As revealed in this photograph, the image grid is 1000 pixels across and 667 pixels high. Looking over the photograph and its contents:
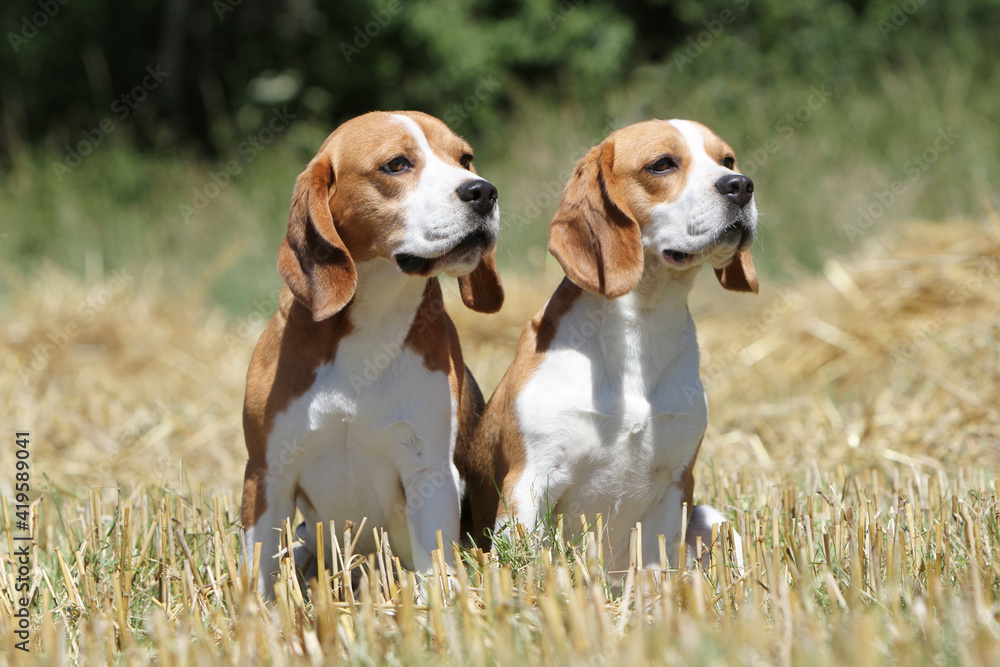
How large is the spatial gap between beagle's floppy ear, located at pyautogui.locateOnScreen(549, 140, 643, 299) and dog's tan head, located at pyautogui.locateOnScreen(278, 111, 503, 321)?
0.28 m

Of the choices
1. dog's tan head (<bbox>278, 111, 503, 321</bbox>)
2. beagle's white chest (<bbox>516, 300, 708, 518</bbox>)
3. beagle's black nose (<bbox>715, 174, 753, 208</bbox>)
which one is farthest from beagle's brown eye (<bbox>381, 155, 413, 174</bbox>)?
beagle's black nose (<bbox>715, 174, 753, 208</bbox>)

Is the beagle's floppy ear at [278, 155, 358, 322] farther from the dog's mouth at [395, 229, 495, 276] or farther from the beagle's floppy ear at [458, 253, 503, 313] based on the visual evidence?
the beagle's floppy ear at [458, 253, 503, 313]

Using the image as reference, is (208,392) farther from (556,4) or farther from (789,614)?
(556,4)

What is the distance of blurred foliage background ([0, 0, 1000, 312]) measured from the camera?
398 inches

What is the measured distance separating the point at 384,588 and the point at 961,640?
1.67 meters

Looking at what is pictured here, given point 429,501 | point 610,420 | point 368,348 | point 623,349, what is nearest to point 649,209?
point 623,349

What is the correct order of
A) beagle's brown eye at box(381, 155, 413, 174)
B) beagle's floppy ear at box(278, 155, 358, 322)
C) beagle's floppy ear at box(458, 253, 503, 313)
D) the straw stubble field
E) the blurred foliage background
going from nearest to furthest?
1. the straw stubble field
2. beagle's floppy ear at box(278, 155, 358, 322)
3. beagle's brown eye at box(381, 155, 413, 174)
4. beagle's floppy ear at box(458, 253, 503, 313)
5. the blurred foliage background

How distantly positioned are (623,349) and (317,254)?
111cm

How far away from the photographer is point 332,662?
2.49 metres

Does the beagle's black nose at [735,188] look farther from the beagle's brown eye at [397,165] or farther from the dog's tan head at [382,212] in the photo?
the beagle's brown eye at [397,165]

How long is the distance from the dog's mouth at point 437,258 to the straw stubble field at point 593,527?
964 mm

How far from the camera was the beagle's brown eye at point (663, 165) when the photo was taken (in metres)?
3.66

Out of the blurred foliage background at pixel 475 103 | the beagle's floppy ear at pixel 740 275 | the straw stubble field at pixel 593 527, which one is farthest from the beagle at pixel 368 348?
the blurred foliage background at pixel 475 103

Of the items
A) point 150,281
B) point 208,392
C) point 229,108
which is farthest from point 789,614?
point 229,108
